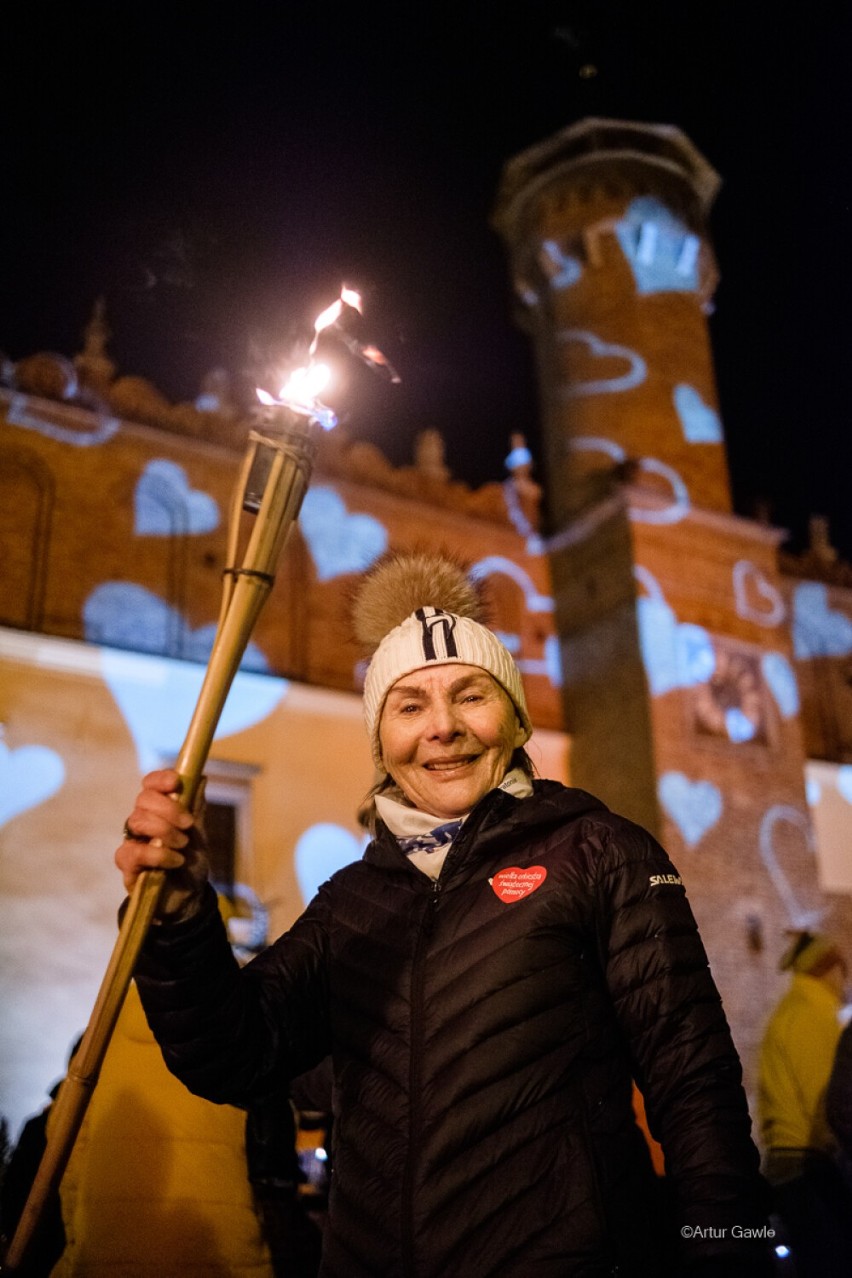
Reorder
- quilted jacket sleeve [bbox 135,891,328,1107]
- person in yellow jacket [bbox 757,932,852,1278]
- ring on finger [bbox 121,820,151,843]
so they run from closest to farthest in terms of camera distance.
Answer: ring on finger [bbox 121,820,151,843], quilted jacket sleeve [bbox 135,891,328,1107], person in yellow jacket [bbox 757,932,852,1278]

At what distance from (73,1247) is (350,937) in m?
1.55

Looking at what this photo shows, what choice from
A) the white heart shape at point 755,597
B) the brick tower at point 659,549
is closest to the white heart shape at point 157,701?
the brick tower at point 659,549

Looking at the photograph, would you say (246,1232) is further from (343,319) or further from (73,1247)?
(343,319)

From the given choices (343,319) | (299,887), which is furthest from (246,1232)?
(299,887)

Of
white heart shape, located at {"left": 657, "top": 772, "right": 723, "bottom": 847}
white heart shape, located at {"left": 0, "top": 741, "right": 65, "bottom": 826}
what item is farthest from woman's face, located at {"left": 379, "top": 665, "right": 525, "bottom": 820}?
white heart shape, located at {"left": 657, "top": 772, "right": 723, "bottom": 847}

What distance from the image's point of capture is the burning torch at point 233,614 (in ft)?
5.39

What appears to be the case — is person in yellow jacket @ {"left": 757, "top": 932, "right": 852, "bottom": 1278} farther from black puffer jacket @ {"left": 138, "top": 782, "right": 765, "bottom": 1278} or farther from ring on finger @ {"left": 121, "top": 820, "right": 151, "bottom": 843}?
ring on finger @ {"left": 121, "top": 820, "right": 151, "bottom": 843}

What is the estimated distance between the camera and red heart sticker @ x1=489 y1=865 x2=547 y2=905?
1.99 m

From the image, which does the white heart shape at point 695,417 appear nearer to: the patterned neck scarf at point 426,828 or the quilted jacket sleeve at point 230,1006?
the patterned neck scarf at point 426,828

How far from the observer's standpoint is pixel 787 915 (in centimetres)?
1388

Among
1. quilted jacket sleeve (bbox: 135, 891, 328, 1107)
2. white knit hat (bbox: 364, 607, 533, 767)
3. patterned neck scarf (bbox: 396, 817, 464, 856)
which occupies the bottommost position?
quilted jacket sleeve (bbox: 135, 891, 328, 1107)

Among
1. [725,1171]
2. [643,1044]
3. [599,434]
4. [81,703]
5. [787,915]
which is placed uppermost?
[599,434]

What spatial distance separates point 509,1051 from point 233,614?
34.3 inches

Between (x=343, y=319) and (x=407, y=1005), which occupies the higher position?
(x=343, y=319)
